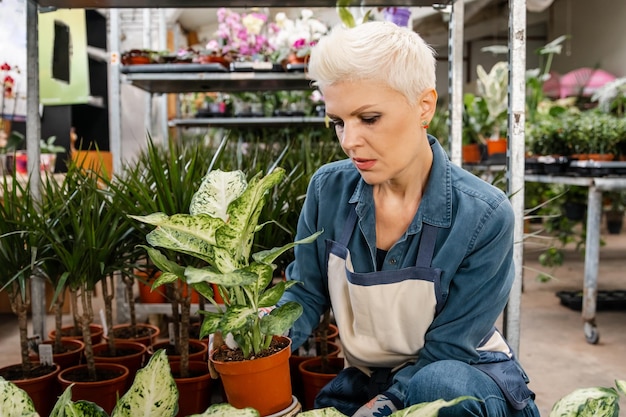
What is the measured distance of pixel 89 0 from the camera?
1.97 meters

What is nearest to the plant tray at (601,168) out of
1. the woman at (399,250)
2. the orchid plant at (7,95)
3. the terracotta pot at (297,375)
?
the terracotta pot at (297,375)

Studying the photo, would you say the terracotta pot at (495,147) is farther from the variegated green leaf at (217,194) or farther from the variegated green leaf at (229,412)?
the variegated green leaf at (229,412)

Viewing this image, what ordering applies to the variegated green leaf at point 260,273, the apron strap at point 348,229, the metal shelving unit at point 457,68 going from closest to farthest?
the variegated green leaf at point 260,273
the apron strap at point 348,229
the metal shelving unit at point 457,68

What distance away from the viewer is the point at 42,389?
1.78 meters

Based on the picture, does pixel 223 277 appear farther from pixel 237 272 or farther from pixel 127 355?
pixel 127 355

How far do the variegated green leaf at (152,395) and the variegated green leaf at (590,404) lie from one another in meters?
0.59

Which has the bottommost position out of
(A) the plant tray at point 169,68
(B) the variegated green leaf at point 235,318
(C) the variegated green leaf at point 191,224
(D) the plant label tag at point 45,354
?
(D) the plant label tag at point 45,354

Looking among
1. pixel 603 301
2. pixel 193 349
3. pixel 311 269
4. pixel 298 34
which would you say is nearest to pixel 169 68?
pixel 298 34

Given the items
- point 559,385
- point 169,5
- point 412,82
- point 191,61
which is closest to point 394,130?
point 412,82

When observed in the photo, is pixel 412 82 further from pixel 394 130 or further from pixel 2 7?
pixel 2 7

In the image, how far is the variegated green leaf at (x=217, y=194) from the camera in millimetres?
1083

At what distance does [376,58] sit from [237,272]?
1.57 ft

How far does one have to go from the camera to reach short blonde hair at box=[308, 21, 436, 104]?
1.14 meters

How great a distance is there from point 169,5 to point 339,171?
98 cm
